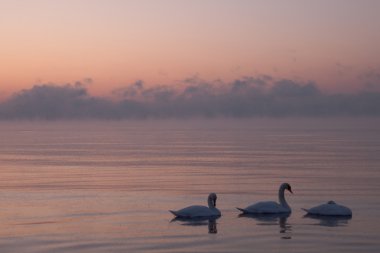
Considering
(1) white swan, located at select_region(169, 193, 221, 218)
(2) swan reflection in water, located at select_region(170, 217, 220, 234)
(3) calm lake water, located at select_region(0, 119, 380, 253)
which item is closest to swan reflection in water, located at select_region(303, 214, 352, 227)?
(3) calm lake water, located at select_region(0, 119, 380, 253)

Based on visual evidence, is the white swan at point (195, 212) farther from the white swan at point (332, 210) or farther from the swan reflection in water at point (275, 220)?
the white swan at point (332, 210)

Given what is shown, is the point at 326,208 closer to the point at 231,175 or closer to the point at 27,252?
the point at 27,252

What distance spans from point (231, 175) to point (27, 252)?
23.4m

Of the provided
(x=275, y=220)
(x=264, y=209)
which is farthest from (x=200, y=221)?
(x=264, y=209)

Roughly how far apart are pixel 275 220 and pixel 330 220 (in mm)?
1760

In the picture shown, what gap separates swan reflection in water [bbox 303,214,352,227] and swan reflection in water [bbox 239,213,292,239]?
87cm

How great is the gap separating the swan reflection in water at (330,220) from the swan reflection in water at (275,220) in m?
0.87

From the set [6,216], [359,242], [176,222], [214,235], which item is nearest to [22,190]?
[6,216]

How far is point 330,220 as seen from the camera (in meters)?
23.1

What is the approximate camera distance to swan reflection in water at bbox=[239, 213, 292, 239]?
69.3 ft

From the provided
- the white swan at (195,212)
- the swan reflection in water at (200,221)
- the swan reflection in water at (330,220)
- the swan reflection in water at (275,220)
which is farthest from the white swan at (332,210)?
the swan reflection in water at (200,221)

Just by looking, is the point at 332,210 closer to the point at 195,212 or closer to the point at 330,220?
the point at 330,220

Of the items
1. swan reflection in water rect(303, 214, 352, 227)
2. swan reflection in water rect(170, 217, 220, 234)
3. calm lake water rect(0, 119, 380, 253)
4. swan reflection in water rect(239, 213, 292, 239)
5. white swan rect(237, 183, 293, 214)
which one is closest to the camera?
calm lake water rect(0, 119, 380, 253)

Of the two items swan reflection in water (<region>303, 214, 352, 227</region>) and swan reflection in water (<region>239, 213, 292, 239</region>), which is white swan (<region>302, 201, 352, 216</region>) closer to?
swan reflection in water (<region>303, 214, 352, 227</region>)
